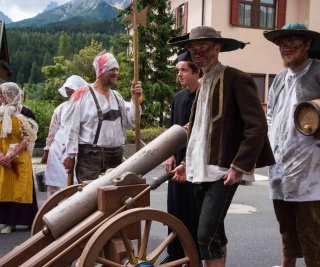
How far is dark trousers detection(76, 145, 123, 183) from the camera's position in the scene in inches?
166

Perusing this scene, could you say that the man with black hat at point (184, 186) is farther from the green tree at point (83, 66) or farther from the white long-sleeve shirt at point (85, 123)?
the green tree at point (83, 66)

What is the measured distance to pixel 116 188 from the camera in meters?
3.06

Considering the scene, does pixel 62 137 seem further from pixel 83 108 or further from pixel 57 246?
pixel 57 246

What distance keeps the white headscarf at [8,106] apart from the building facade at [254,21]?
13.6m

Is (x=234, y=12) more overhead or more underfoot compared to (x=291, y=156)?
more overhead

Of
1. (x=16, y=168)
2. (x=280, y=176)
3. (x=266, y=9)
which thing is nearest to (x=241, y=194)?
(x=16, y=168)

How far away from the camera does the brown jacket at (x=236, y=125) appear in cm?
285

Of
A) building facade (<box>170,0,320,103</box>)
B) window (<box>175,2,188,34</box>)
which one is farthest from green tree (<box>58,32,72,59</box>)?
building facade (<box>170,0,320,103</box>)

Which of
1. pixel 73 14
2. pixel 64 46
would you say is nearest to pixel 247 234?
pixel 64 46

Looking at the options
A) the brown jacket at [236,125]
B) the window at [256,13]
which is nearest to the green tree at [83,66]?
the window at [256,13]

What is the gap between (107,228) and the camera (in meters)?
2.79

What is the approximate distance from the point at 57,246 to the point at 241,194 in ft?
17.6

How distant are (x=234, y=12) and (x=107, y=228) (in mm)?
16224

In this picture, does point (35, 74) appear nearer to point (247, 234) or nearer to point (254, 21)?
point (254, 21)
